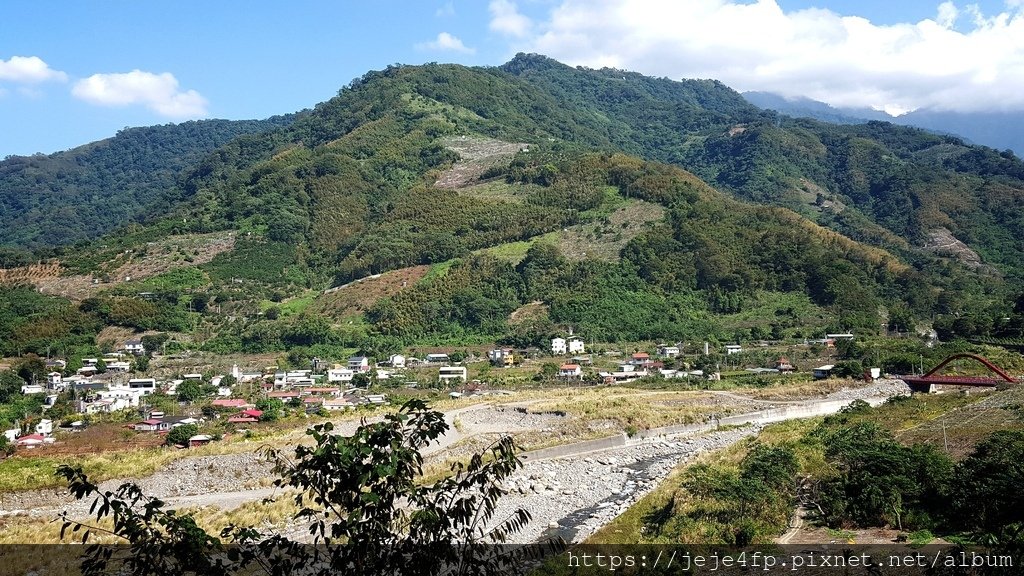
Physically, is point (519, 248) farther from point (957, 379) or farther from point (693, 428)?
point (957, 379)

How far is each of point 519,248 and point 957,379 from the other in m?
49.5

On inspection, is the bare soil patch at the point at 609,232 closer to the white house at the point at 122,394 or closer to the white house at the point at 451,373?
the white house at the point at 451,373

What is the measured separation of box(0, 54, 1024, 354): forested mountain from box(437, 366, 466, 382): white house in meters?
11.9

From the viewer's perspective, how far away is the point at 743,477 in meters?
22.9

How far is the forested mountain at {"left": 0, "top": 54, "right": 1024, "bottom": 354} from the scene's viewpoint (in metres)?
73.4

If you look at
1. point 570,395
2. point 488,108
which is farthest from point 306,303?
point 488,108

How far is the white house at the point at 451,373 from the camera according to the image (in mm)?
57219

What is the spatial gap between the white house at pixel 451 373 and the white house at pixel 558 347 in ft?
35.0

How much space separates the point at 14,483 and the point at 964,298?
82999 millimetres

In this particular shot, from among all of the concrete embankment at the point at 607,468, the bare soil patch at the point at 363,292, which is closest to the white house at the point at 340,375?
the bare soil patch at the point at 363,292

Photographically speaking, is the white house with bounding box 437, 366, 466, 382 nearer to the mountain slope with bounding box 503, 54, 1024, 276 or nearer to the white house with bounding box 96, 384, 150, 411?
the white house with bounding box 96, 384, 150, 411

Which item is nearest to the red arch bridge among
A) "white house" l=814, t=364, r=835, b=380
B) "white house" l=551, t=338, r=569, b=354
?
"white house" l=814, t=364, r=835, b=380

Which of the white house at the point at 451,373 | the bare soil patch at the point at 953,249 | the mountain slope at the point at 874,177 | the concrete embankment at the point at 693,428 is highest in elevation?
the mountain slope at the point at 874,177

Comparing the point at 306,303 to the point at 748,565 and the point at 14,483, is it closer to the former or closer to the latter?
the point at 14,483
